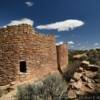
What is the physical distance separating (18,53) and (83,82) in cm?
648

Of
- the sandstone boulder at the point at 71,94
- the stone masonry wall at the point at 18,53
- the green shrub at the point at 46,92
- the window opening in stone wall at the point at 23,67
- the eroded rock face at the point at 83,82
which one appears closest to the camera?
the sandstone boulder at the point at 71,94

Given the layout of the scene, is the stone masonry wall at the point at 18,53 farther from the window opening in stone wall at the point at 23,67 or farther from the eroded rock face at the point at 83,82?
the eroded rock face at the point at 83,82

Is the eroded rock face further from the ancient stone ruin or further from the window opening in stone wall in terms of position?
the window opening in stone wall

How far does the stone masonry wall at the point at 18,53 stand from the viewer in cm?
1648

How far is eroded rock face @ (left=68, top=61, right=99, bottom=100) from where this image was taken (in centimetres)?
1011

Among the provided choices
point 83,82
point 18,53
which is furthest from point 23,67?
point 83,82

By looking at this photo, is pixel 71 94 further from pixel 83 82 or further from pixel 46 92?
pixel 83 82

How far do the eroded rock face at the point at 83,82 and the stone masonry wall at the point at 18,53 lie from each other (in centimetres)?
486

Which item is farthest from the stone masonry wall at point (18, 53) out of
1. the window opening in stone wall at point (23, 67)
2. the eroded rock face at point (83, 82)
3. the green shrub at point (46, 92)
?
the green shrub at point (46, 92)

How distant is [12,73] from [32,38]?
280 cm

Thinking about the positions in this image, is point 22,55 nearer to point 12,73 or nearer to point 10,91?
point 12,73

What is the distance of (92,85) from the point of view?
11008 millimetres

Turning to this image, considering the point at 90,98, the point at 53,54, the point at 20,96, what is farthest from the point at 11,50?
the point at 90,98

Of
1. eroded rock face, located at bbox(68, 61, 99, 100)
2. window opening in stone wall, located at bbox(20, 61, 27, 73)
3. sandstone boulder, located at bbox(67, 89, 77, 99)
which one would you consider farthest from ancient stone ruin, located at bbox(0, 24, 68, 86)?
sandstone boulder, located at bbox(67, 89, 77, 99)
